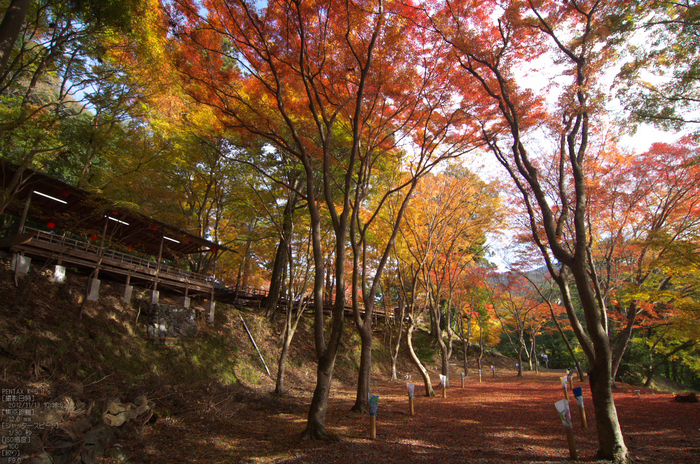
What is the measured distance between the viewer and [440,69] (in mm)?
7438

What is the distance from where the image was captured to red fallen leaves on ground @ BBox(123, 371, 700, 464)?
448cm

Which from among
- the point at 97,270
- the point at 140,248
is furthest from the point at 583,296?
the point at 140,248

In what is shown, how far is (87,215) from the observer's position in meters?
10.3

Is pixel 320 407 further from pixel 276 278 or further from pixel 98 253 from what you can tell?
pixel 276 278

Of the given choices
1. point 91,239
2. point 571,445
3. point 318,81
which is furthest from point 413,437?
point 91,239

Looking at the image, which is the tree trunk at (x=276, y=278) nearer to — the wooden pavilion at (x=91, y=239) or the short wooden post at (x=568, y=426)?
the wooden pavilion at (x=91, y=239)

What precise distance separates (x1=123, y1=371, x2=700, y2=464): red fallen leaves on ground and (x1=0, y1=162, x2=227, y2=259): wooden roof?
20.7 ft

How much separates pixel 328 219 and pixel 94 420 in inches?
356

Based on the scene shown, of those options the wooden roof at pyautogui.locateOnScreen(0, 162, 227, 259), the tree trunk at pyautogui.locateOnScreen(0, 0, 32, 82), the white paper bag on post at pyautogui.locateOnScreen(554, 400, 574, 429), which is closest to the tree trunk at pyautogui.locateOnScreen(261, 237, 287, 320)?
the wooden roof at pyautogui.locateOnScreen(0, 162, 227, 259)

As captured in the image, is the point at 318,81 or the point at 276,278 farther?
the point at 276,278

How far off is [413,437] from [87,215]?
11.3 meters

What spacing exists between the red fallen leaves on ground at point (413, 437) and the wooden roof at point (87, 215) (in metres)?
→ 6.30

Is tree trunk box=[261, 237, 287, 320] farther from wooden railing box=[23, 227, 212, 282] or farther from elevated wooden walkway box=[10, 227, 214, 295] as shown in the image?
wooden railing box=[23, 227, 212, 282]

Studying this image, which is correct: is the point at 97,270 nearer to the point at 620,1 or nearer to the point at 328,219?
Answer: the point at 328,219
